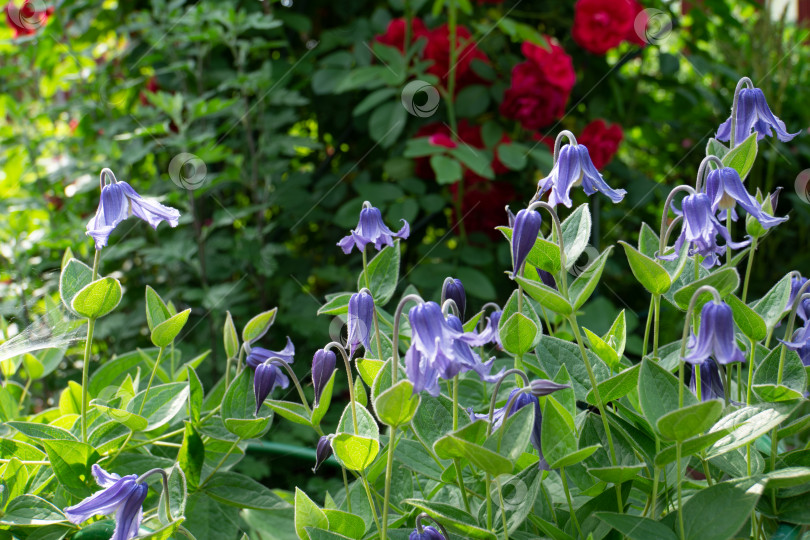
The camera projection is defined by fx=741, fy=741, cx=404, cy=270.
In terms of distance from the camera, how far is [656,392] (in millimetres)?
465

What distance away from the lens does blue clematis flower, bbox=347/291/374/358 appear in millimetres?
500

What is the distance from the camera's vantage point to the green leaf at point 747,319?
0.49m

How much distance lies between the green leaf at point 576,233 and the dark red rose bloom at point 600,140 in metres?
1.00

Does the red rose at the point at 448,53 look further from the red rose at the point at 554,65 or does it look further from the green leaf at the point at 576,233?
the green leaf at the point at 576,233

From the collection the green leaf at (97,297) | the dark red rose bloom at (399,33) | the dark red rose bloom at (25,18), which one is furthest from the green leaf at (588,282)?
the dark red rose bloom at (25,18)

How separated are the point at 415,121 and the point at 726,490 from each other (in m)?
1.34

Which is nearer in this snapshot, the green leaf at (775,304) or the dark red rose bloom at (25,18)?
the green leaf at (775,304)

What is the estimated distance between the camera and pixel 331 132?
193 centimetres

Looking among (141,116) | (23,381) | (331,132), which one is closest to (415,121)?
(331,132)

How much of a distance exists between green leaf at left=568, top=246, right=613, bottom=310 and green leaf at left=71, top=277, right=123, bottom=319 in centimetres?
32

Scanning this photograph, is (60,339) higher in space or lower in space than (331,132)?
higher

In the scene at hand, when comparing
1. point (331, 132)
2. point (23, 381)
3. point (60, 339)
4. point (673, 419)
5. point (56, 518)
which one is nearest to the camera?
point (673, 419)

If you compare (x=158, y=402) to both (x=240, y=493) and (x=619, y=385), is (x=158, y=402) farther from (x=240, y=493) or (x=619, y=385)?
(x=619, y=385)

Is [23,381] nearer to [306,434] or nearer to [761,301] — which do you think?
[306,434]
